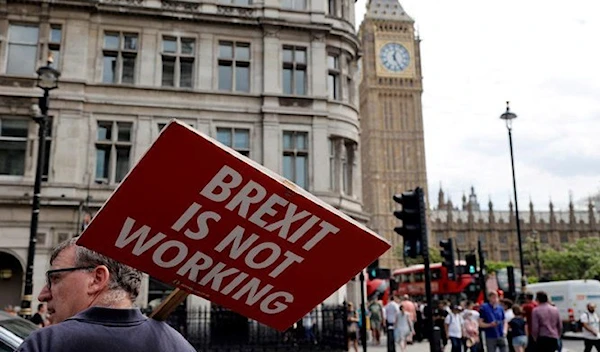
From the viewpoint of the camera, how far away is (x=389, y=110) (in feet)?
381

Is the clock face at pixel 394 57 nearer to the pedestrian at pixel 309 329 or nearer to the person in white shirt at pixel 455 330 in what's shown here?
the pedestrian at pixel 309 329

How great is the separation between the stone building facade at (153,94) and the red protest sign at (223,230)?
18.6 m

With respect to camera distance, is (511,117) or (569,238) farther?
(569,238)

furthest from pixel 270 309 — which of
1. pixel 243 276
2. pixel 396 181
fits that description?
pixel 396 181

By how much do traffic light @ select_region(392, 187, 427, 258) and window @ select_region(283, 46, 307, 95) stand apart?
12537 millimetres

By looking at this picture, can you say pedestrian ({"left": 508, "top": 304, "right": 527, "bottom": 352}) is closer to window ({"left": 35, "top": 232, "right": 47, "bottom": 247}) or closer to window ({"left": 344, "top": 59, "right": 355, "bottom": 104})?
window ({"left": 344, "top": 59, "right": 355, "bottom": 104})

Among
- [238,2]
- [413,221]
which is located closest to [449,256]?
[413,221]

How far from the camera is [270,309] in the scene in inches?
81.7

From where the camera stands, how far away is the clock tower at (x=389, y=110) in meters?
114

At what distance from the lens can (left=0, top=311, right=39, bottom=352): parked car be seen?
448 cm

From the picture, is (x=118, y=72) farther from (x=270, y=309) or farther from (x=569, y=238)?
(x=569, y=238)

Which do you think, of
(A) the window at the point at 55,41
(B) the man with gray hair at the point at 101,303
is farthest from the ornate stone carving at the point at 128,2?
(B) the man with gray hair at the point at 101,303

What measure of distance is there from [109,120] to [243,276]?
66.1 ft

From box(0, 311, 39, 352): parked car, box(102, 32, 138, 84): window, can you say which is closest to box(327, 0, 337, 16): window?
box(102, 32, 138, 84): window
